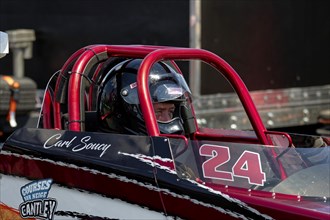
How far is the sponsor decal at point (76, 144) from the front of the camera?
3367mm

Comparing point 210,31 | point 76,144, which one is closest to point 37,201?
point 76,144

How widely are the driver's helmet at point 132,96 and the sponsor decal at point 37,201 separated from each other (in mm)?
503

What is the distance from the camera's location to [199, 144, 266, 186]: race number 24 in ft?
10.3

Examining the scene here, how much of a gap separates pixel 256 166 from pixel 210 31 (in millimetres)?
3512

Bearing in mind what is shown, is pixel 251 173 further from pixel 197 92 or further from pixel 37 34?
pixel 37 34

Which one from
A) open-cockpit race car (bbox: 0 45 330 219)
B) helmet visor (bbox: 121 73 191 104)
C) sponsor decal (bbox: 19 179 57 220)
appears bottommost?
sponsor decal (bbox: 19 179 57 220)

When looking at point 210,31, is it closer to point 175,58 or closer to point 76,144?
point 175,58

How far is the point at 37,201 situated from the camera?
3.54 metres

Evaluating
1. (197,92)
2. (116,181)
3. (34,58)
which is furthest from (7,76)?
(116,181)

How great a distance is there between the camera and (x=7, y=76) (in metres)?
7.27

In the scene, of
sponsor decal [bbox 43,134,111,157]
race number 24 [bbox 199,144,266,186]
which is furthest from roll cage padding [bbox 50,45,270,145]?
race number 24 [bbox 199,144,266,186]

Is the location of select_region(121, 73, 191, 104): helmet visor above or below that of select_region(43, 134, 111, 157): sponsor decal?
above

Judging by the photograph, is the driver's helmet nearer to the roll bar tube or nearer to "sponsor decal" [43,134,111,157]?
the roll bar tube

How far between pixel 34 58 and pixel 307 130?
2830 mm
